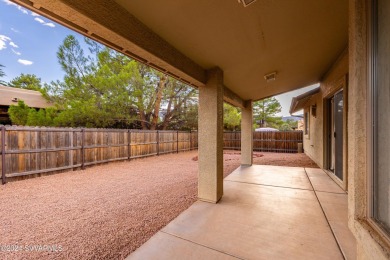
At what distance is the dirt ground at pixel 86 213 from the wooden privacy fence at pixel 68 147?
545mm

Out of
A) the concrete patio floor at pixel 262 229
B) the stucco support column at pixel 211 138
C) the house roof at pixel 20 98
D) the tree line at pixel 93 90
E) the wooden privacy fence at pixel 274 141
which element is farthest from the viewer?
the wooden privacy fence at pixel 274 141

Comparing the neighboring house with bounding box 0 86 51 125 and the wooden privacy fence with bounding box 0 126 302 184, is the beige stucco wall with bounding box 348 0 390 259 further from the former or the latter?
the neighboring house with bounding box 0 86 51 125

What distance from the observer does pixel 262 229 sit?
2438mm

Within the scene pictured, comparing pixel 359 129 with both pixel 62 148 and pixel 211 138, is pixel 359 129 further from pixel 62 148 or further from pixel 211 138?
pixel 62 148

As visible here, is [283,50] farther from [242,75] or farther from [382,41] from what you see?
[382,41]

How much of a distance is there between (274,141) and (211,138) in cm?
1103

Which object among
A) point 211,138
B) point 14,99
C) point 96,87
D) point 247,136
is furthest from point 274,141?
point 14,99

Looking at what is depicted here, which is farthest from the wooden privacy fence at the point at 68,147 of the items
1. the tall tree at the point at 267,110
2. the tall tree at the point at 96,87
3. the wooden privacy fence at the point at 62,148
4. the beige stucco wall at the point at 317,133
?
the tall tree at the point at 267,110

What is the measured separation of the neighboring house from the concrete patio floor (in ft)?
41.7

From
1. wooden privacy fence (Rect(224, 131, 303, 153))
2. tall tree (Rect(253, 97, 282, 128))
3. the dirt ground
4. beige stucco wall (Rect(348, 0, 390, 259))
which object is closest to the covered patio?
beige stucco wall (Rect(348, 0, 390, 259))

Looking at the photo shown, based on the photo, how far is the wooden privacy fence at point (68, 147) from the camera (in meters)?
4.91

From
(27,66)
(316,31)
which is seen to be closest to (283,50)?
(316,31)

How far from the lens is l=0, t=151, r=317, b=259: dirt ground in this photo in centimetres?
212

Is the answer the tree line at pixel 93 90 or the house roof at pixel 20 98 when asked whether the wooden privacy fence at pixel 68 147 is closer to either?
the tree line at pixel 93 90
